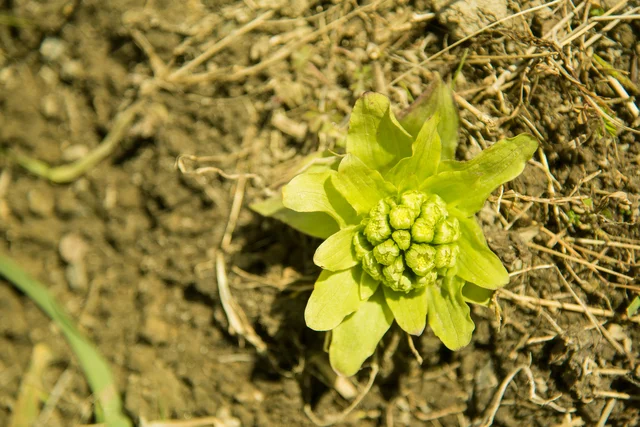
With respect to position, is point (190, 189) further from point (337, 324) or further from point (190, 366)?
point (337, 324)

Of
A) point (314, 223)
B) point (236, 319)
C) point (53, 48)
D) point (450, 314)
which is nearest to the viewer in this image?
point (450, 314)

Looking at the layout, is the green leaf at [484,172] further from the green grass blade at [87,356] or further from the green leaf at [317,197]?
the green grass blade at [87,356]

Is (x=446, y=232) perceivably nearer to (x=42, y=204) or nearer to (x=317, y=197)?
(x=317, y=197)

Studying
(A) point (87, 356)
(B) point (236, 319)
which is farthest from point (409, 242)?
(A) point (87, 356)

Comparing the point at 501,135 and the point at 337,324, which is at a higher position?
the point at 501,135

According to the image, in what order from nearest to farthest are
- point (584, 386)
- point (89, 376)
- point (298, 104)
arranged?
1. point (584, 386)
2. point (298, 104)
3. point (89, 376)

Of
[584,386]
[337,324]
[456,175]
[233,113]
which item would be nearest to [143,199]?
[233,113]

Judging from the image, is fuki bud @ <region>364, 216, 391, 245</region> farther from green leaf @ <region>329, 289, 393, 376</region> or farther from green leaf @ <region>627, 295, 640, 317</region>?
green leaf @ <region>627, 295, 640, 317</region>
